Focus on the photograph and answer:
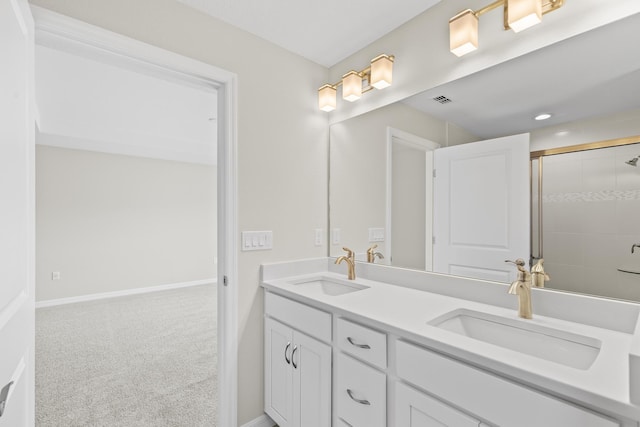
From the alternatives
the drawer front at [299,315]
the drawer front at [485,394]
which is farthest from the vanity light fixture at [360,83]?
the drawer front at [485,394]

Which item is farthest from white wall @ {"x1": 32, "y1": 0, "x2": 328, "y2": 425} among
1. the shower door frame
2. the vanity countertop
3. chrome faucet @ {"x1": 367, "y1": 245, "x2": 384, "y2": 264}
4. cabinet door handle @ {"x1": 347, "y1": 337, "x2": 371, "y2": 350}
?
the shower door frame

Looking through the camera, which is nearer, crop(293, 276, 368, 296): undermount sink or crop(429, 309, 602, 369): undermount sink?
crop(429, 309, 602, 369): undermount sink

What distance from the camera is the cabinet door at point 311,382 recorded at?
1.42 metres

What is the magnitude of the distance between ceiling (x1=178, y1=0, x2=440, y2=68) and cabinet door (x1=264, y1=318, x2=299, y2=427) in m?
1.75

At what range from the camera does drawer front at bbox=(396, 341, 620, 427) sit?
2.46ft

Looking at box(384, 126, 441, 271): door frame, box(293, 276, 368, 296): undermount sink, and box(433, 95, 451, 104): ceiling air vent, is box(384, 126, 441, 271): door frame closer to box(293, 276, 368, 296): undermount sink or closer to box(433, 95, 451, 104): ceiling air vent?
box(433, 95, 451, 104): ceiling air vent

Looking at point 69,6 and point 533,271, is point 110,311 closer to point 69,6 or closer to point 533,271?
point 69,6

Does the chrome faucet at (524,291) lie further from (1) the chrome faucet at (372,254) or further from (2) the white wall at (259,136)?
(2) the white wall at (259,136)

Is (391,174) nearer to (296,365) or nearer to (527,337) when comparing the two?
(527,337)

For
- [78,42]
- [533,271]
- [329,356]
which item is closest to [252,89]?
[78,42]

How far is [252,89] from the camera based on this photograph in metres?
1.88

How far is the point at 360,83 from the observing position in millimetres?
1978

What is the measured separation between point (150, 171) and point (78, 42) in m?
4.51

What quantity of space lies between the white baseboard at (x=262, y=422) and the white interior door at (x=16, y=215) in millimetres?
1078
